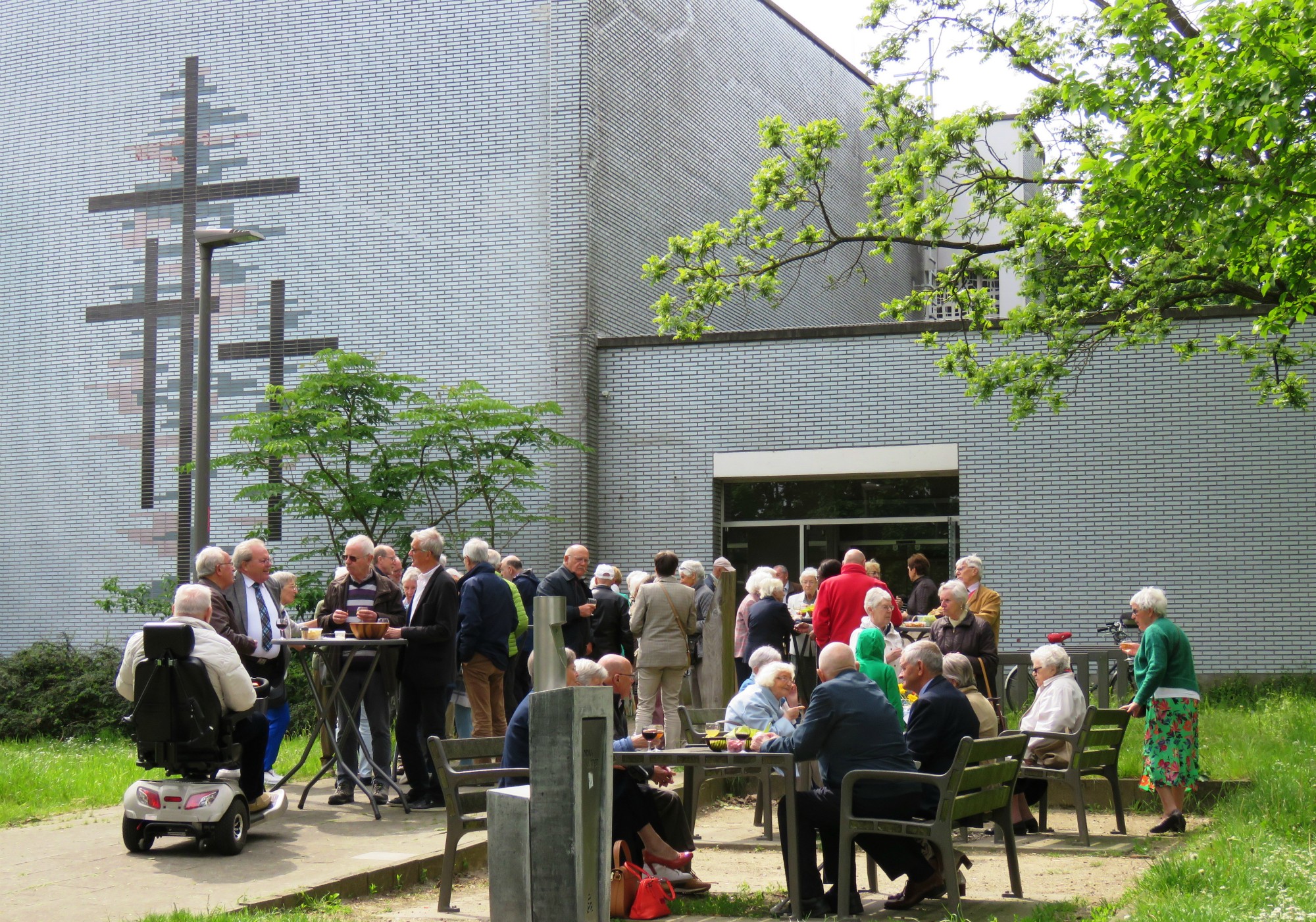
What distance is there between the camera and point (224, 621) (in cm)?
941

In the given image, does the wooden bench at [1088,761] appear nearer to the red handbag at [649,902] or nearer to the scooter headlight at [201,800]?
the red handbag at [649,902]

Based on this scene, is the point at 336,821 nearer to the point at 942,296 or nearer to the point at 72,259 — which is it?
the point at 942,296

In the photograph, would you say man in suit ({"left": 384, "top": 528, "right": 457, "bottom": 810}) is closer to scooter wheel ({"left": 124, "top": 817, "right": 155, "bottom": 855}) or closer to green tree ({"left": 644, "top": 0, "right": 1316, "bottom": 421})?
scooter wheel ({"left": 124, "top": 817, "right": 155, "bottom": 855})

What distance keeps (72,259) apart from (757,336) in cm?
1163

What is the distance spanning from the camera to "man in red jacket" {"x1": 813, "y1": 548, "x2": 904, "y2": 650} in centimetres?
1253

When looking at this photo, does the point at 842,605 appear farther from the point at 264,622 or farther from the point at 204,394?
the point at 204,394

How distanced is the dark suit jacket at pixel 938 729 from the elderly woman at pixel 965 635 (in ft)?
9.05

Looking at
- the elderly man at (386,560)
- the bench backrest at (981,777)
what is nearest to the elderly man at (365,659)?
the elderly man at (386,560)

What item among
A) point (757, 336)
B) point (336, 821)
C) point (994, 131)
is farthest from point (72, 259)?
point (994, 131)

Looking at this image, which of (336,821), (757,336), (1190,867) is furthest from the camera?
(757,336)

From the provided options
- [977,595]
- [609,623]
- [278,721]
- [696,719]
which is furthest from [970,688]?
[278,721]

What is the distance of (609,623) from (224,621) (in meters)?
4.58

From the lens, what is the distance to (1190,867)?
23.9 ft

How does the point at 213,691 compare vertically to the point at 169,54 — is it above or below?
below
